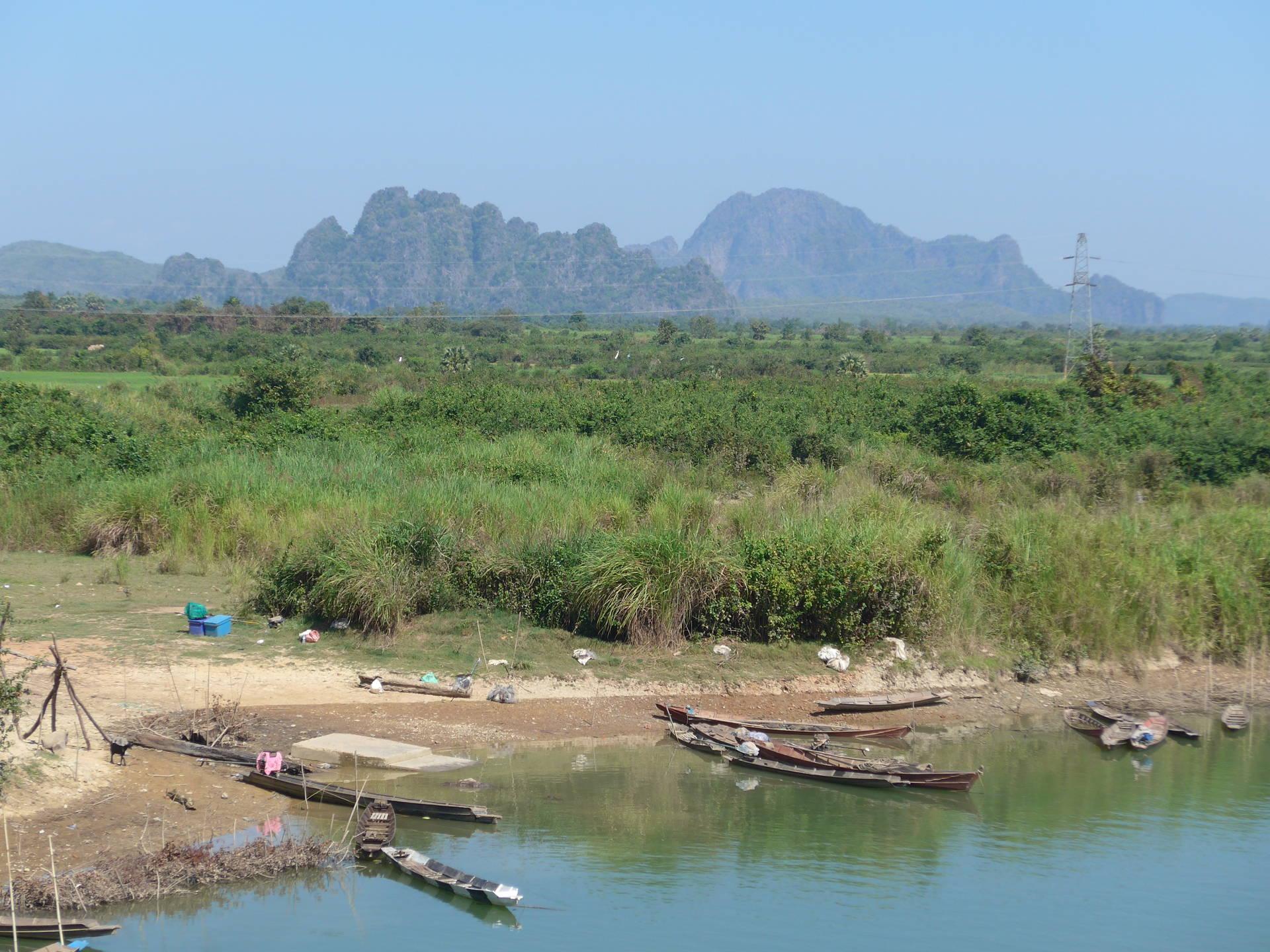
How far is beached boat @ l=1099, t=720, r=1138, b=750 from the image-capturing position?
11.5 m

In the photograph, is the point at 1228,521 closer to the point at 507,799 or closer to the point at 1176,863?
the point at 1176,863

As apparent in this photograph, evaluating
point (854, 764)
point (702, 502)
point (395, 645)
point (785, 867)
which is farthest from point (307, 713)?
point (702, 502)

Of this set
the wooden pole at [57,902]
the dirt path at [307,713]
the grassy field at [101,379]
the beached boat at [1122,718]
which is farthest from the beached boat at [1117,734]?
the grassy field at [101,379]

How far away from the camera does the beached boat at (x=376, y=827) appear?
26.0 ft

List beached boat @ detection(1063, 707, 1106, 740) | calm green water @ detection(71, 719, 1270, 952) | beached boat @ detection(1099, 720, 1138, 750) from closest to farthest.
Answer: calm green water @ detection(71, 719, 1270, 952) < beached boat @ detection(1099, 720, 1138, 750) < beached boat @ detection(1063, 707, 1106, 740)

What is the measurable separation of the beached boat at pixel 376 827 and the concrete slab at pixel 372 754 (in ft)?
3.54

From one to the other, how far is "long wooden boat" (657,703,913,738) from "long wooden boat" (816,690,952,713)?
0.35 m

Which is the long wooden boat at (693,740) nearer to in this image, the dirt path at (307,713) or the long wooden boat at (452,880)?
the dirt path at (307,713)

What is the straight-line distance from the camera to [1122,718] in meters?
12.0

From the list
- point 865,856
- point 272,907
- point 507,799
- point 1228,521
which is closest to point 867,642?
point 865,856

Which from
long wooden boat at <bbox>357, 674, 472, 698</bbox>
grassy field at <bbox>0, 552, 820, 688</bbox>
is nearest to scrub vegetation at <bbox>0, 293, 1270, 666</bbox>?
grassy field at <bbox>0, 552, 820, 688</bbox>

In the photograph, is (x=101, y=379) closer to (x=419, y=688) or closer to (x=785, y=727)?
(x=419, y=688)

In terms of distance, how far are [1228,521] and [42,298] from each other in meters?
76.3

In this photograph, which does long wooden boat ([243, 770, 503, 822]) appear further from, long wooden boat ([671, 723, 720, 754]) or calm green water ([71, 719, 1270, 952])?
long wooden boat ([671, 723, 720, 754])
